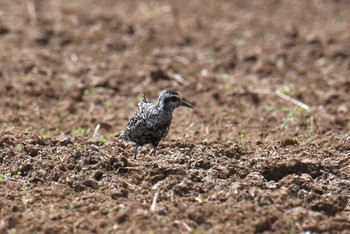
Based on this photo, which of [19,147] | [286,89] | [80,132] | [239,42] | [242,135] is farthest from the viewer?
[239,42]

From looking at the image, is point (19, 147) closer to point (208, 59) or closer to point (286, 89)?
point (286, 89)

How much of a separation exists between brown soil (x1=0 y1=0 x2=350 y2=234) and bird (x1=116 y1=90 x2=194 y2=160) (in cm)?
21

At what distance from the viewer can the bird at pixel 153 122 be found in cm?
747

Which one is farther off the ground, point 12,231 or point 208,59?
point 208,59

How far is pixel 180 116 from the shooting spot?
9.79 metres

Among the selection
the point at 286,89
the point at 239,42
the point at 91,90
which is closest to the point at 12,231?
the point at 91,90

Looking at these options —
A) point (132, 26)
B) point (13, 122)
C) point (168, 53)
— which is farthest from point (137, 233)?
point (132, 26)

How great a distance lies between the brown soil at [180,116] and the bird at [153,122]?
0.21 m

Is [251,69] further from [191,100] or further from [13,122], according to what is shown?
[13,122]

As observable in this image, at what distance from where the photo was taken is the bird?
24.5 feet

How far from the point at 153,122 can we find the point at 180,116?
2.33 metres

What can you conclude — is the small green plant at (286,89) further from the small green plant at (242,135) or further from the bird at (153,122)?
the bird at (153,122)

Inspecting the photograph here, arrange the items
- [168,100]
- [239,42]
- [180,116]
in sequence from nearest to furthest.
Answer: [168,100] < [180,116] < [239,42]

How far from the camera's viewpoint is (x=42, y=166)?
697 centimetres
